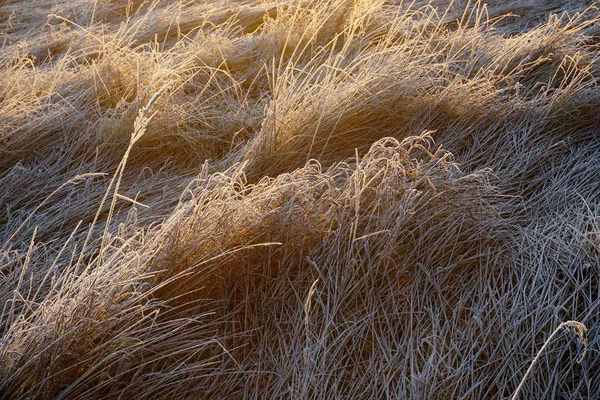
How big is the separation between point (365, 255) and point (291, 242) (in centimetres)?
20

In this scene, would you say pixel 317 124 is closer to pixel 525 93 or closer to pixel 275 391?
pixel 525 93

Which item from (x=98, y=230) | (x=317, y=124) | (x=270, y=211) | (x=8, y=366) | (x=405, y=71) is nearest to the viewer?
(x=8, y=366)

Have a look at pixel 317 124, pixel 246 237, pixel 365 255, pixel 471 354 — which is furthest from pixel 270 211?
pixel 317 124

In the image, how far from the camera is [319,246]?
1.58 metres

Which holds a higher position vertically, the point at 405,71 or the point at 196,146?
the point at 405,71

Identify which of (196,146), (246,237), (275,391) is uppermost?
(246,237)

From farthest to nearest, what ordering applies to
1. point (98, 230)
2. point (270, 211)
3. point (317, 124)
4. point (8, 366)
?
point (317, 124)
point (98, 230)
point (270, 211)
point (8, 366)

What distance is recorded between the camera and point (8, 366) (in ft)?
3.88

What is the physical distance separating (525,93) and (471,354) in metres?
1.50

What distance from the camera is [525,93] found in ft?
8.21

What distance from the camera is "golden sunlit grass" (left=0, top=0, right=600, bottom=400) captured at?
1.29 meters

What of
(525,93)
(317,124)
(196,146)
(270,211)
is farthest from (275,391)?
(525,93)

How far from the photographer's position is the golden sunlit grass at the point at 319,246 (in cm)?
129

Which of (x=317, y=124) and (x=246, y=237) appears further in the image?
(x=317, y=124)
